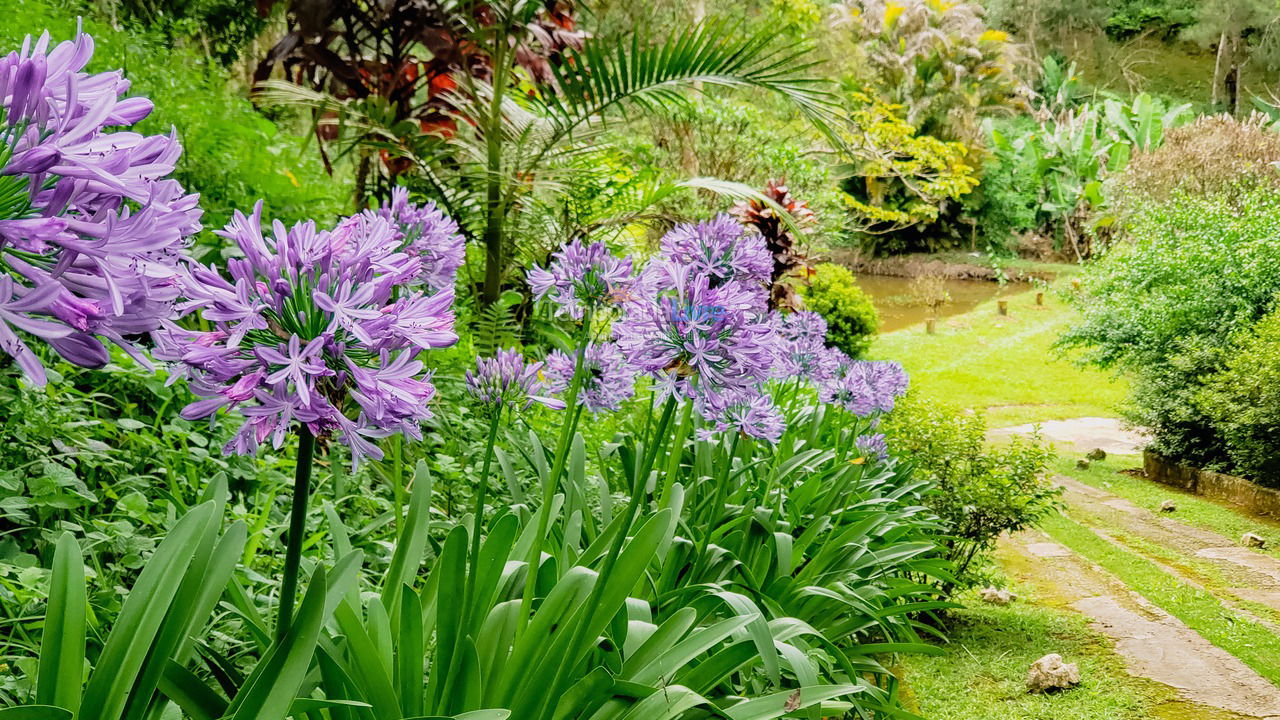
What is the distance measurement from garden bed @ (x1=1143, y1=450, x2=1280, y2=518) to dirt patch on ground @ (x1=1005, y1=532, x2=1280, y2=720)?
2903 mm

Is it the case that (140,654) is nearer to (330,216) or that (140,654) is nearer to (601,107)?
(330,216)

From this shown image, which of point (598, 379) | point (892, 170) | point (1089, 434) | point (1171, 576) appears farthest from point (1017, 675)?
point (892, 170)

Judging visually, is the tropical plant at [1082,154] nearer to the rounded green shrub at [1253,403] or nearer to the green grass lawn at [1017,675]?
the rounded green shrub at [1253,403]

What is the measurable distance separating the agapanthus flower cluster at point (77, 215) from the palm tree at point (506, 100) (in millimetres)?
4223

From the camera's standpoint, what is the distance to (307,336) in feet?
3.52

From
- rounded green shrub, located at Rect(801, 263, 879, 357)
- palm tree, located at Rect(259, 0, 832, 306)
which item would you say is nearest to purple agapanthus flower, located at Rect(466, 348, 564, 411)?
palm tree, located at Rect(259, 0, 832, 306)

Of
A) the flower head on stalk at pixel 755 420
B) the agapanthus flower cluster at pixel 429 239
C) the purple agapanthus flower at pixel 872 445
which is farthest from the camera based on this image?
the purple agapanthus flower at pixel 872 445

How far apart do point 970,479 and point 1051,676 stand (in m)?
1.32

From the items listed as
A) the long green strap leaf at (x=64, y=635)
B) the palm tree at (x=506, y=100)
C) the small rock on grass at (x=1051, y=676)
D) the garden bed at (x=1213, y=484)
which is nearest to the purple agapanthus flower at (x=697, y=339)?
the long green strap leaf at (x=64, y=635)

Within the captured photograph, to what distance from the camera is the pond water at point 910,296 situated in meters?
19.6

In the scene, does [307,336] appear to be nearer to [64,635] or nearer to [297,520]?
[297,520]

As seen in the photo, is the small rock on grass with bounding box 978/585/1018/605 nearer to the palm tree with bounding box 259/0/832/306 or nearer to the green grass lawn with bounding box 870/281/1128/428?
the palm tree with bounding box 259/0/832/306

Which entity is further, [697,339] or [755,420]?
[755,420]

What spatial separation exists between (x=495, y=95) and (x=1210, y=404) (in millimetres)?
6734
